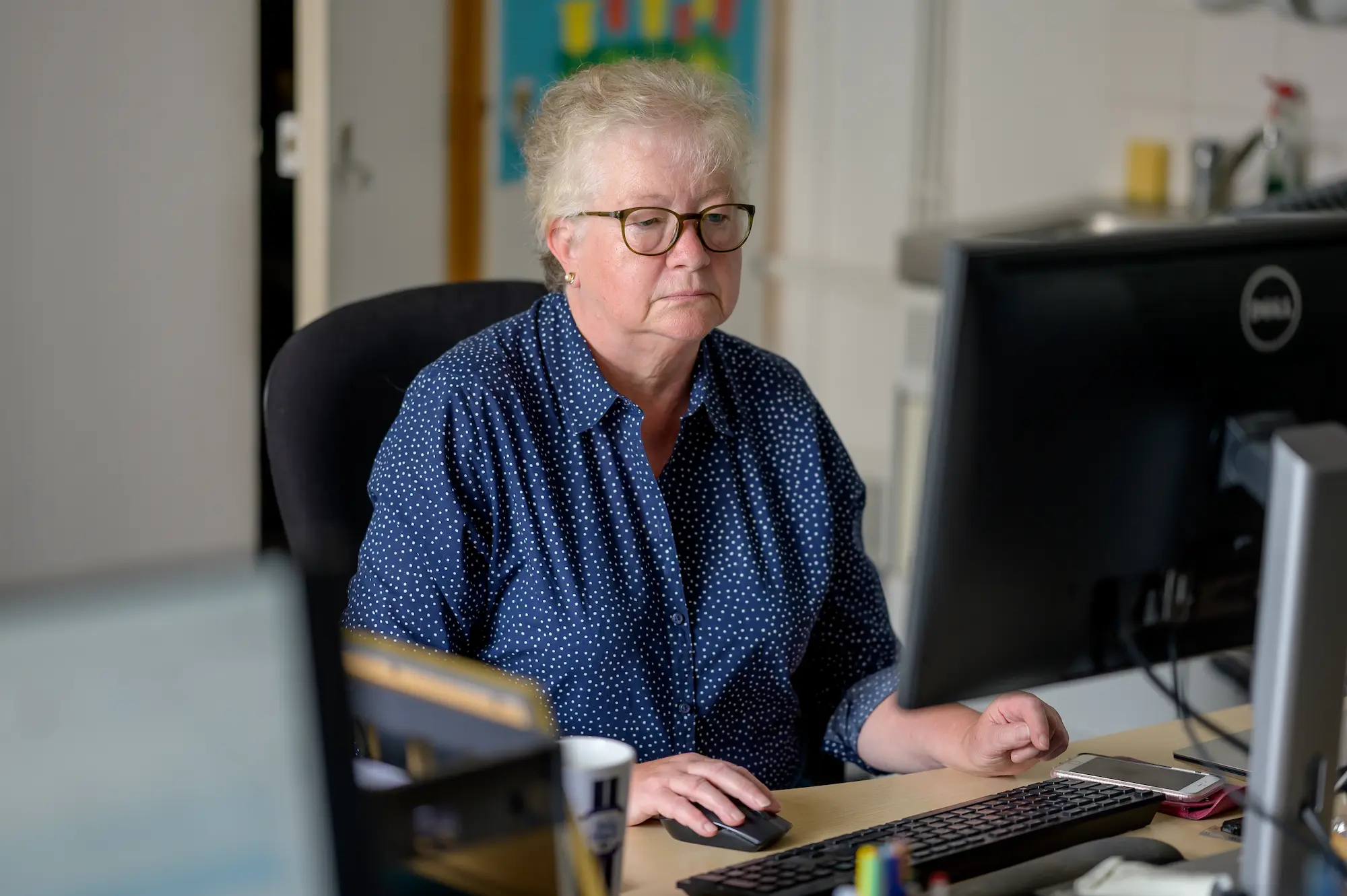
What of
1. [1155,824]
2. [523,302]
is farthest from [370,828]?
[523,302]

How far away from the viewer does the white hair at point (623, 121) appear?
1.53 meters

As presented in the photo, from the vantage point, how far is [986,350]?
0.92 m

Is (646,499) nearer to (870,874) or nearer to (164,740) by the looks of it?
(870,874)

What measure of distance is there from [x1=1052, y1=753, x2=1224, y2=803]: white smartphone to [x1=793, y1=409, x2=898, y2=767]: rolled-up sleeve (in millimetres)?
294

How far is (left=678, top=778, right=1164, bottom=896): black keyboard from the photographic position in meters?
1.08

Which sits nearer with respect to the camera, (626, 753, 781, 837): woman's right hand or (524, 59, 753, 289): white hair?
(626, 753, 781, 837): woman's right hand

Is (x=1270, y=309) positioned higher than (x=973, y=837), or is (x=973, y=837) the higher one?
(x=1270, y=309)

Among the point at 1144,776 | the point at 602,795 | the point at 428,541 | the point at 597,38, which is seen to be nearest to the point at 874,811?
the point at 1144,776

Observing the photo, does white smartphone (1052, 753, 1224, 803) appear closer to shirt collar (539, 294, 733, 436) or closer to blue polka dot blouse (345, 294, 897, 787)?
blue polka dot blouse (345, 294, 897, 787)

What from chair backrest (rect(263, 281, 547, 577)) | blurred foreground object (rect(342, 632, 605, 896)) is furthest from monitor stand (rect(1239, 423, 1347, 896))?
chair backrest (rect(263, 281, 547, 577))

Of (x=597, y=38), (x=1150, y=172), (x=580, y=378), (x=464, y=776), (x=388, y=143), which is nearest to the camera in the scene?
(x=464, y=776)

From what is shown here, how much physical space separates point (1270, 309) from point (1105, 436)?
0.14 m

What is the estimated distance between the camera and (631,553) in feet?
4.89

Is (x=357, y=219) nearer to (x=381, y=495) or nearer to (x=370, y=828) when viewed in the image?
(x=381, y=495)
